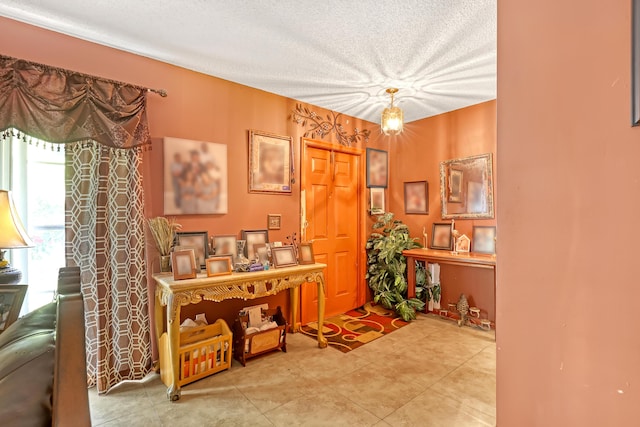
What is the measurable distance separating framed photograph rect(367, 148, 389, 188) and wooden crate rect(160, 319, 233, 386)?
2723mm

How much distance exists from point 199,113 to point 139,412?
2.40 metres

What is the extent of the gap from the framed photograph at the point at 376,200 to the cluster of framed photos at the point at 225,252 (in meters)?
1.49

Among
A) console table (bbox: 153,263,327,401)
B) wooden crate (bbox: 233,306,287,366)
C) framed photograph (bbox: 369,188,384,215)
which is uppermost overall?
framed photograph (bbox: 369,188,384,215)

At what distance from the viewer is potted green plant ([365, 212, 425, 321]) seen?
3.74 meters

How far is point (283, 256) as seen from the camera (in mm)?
2879

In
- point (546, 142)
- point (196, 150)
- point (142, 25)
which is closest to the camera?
point (546, 142)

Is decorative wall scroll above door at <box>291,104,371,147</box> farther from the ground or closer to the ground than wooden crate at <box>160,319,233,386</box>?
farther from the ground

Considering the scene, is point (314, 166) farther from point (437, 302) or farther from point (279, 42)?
point (437, 302)

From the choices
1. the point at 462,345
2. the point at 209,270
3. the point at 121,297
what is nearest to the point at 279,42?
the point at 209,270

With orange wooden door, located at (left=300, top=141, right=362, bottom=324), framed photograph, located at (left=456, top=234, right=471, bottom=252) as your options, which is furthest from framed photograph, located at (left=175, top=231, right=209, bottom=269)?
framed photograph, located at (left=456, top=234, right=471, bottom=252)

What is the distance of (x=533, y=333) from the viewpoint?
0.92m

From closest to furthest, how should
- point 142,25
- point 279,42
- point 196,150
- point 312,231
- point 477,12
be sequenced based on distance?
point 477,12
point 142,25
point 279,42
point 196,150
point 312,231

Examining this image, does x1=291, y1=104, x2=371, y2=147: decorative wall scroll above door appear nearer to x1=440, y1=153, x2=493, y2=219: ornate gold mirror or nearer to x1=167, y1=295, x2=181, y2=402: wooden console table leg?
x1=440, y1=153, x2=493, y2=219: ornate gold mirror

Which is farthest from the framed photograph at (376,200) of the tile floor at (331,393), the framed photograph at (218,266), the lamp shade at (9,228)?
the lamp shade at (9,228)
